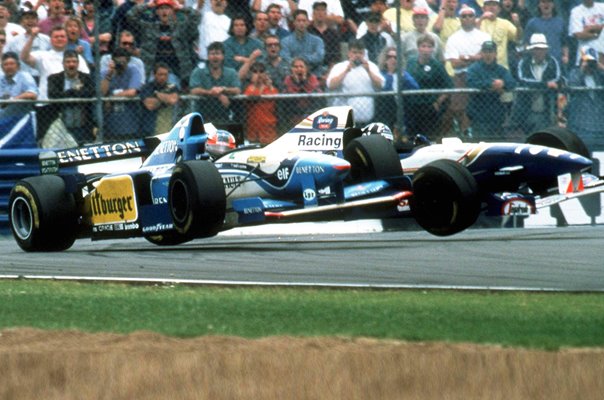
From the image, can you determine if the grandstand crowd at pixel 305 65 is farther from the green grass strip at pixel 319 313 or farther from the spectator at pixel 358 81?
the green grass strip at pixel 319 313

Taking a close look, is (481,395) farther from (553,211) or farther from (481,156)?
(553,211)

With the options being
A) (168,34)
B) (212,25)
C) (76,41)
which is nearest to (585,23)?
(212,25)

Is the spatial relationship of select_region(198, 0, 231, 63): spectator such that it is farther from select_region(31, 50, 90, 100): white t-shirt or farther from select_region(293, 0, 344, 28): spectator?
select_region(31, 50, 90, 100): white t-shirt

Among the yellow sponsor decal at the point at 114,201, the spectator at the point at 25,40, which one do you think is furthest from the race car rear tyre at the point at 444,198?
the spectator at the point at 25,40

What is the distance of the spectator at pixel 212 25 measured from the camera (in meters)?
15.0

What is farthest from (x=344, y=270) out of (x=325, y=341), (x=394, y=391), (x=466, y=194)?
(x=394, y=391)

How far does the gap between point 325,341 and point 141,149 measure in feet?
22.8

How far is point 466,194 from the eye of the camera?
39.0 feet

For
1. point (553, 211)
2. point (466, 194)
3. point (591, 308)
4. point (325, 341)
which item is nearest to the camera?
point (325, 341)

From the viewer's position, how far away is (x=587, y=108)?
14.8 meters

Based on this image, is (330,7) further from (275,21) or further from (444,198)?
(444,198)

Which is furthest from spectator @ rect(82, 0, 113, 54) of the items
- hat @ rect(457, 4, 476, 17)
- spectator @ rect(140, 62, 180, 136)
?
hat @ rect(457, 4, 476, 17)

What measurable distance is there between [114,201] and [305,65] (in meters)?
3.33

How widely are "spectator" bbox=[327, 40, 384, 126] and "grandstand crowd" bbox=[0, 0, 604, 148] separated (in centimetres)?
1
